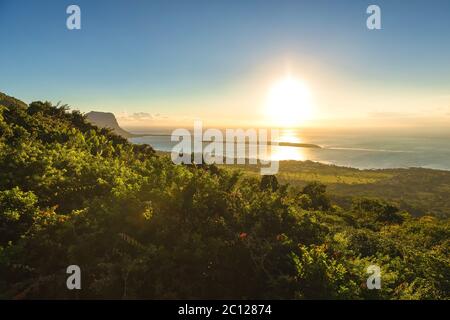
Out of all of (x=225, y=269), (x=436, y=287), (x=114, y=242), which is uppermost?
(x=114, y=242)

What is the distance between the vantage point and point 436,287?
27.7 ft

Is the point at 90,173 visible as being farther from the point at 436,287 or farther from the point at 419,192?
the point at 419,192

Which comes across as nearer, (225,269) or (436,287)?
(225,269)

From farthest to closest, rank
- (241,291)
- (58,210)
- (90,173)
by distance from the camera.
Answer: (90,173) < (58,210) < (241,291)

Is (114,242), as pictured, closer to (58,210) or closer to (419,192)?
(58,210)

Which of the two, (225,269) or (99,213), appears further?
(99,213)
